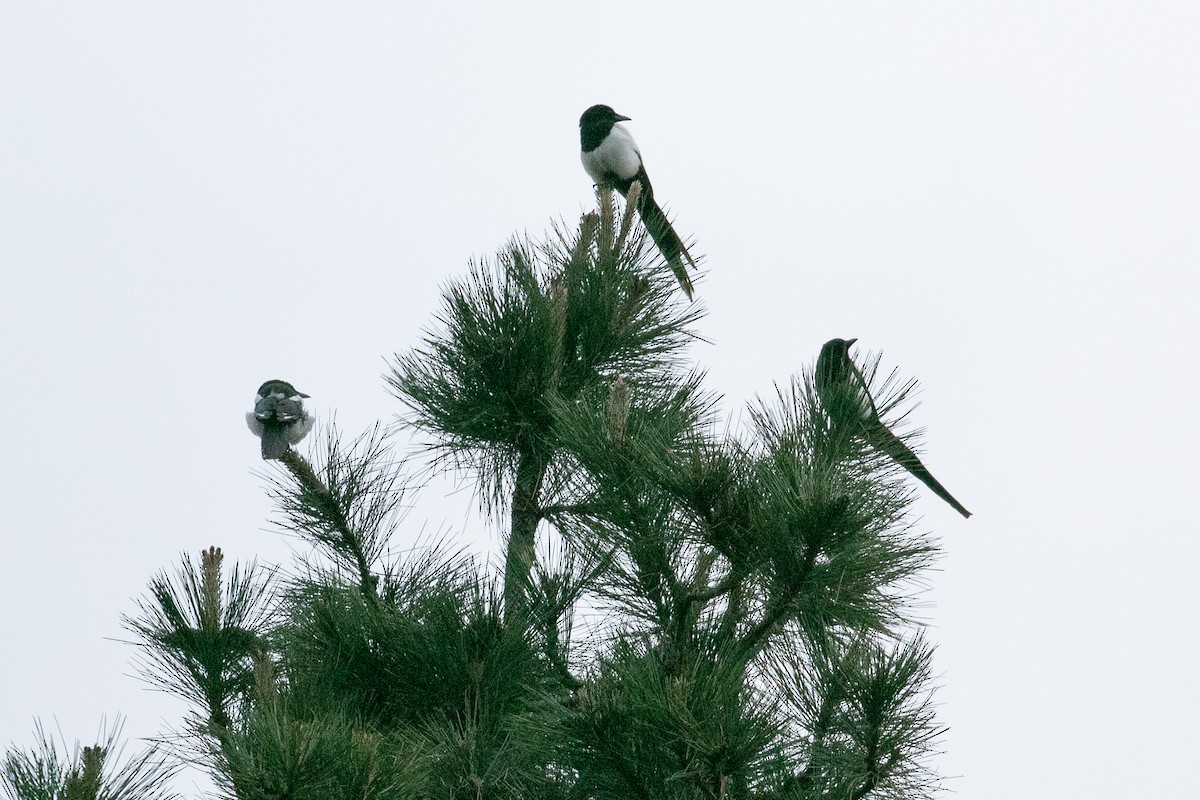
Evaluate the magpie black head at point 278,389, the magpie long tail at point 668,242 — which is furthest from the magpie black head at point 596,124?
the magpie black head at point 278,389

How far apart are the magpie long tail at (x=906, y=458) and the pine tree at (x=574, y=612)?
7cm

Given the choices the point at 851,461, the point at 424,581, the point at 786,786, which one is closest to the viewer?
the point at 786,786

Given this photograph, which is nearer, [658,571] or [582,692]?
[582,692]

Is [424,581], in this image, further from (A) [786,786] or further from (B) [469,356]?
(A) [786,786]

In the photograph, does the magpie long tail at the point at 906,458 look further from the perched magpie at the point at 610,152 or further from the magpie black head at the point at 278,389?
the perched magpie at the point at 610,152

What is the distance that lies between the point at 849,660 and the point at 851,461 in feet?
2.12

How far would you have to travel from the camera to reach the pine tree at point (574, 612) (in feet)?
7.47

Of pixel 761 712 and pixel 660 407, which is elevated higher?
pixel 660 407

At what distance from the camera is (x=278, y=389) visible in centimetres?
376

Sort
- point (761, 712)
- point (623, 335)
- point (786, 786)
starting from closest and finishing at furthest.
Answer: point (761, 712), point (786, 786), point (623, 335)

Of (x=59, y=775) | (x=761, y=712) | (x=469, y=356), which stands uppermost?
(x=469, y=356)

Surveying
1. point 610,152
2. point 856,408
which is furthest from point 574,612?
point 610,152

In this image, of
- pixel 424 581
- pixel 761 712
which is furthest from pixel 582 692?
pixel 424 581

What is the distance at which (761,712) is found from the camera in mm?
2270
